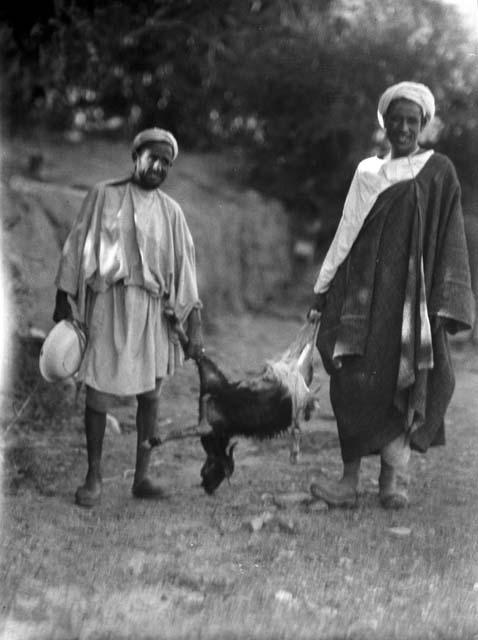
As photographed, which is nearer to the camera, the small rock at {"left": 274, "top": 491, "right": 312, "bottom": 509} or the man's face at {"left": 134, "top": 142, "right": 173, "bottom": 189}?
the man's face at {"left": 134, "top": 142, "right": 173, "bottom": 189}

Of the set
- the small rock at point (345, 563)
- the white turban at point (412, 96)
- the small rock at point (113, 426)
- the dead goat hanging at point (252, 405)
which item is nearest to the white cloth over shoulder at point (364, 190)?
the white turban at point (412, 96)

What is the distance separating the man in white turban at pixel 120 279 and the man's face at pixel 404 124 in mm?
984

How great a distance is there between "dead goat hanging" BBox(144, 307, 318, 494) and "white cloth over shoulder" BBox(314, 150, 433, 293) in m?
0.45

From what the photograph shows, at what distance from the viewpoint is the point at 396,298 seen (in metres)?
4.30

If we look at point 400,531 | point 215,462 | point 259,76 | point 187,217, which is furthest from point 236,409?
point 259,76

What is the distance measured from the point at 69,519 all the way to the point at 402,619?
1.56 metres

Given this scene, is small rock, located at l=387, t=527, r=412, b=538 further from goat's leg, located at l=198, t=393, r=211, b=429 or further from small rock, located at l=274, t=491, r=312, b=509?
goat's leg, located at l=198, t=393, r=211, b=429

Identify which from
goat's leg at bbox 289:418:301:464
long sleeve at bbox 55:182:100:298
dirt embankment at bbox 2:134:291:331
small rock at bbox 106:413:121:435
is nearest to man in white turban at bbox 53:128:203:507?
long sleeve at bbox 55:182:100:298

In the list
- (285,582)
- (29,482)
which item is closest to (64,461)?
(29,482)

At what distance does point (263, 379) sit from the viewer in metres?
4.28

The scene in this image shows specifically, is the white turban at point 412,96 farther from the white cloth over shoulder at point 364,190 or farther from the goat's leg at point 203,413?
the goat's leg at point 203,413

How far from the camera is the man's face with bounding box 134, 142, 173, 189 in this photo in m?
4.24

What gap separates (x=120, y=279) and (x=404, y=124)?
143cm

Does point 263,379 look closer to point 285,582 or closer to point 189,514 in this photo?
point 189,514
